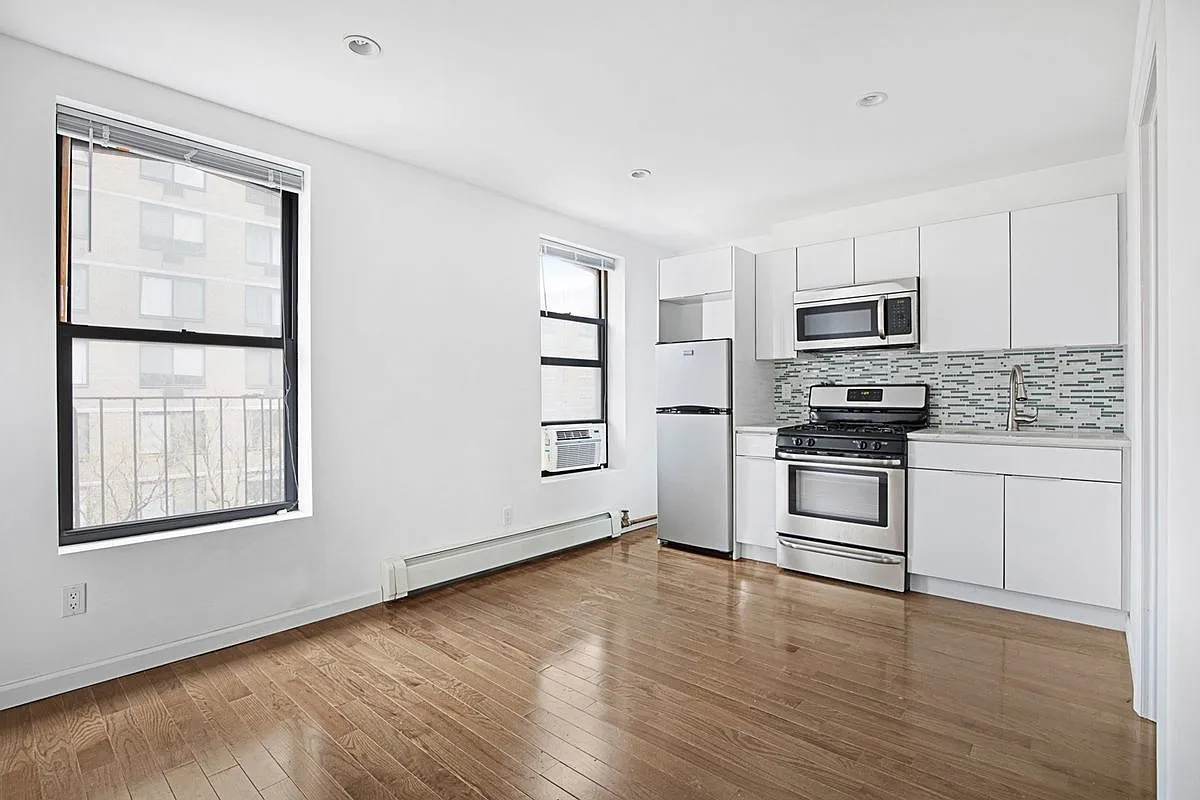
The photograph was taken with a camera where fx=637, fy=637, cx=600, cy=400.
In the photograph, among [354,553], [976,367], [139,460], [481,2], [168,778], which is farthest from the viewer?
[976,367]

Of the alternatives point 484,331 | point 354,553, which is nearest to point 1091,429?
point 484,331

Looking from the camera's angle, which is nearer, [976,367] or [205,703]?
[205,703]

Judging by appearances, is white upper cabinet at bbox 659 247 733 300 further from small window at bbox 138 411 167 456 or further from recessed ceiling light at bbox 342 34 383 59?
small window at bbox 138 411 167 456

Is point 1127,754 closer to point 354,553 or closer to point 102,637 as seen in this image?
point 354,553

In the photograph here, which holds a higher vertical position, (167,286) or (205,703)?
(167,286)

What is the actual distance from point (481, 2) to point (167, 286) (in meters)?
1.91

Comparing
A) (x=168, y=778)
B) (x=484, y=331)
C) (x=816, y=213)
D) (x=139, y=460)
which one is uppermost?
(x=816, y=213)

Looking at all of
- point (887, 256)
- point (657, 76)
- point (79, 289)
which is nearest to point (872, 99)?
point (657, 76)

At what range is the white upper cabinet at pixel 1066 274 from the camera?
3.43 m

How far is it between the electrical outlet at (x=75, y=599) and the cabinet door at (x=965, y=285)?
454 cm

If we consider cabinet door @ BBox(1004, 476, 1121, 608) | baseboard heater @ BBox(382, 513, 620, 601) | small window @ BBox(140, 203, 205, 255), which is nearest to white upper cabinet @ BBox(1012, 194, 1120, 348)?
cabinet door @ BBox(1004, 476, 1121, 608)

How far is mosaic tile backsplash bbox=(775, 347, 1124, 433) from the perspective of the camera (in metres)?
3.67

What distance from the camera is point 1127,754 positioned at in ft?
6.74

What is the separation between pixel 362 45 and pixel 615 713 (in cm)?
272
